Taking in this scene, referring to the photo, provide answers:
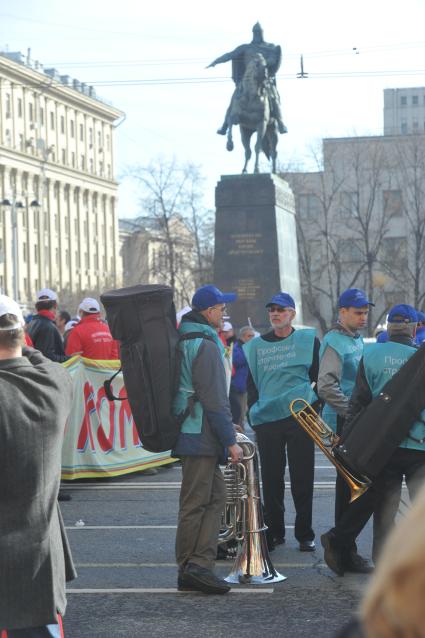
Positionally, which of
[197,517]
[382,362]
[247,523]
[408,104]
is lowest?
[247,523]

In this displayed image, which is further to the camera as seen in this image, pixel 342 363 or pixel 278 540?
pixel 278 540

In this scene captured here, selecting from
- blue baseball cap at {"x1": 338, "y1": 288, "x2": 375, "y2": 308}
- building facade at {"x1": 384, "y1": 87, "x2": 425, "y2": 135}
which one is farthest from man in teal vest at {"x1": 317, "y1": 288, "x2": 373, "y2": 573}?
building facade at {"x1": 384, "y1": 87, "x2": 425, "y2": 135}

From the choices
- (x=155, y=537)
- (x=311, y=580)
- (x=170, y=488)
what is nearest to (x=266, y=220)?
(x=170, y=488)

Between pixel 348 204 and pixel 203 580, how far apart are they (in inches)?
1789

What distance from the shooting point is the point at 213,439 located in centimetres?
698

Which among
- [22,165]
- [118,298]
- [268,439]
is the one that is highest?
[22,165]

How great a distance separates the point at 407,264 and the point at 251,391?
A: 4248 cm

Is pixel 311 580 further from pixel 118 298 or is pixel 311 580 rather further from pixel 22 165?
pixel 22 165

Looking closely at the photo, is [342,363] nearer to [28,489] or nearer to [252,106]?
[28,489]

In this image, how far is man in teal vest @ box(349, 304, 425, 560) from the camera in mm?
6809

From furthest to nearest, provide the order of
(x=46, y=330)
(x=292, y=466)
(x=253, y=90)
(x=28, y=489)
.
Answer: (x=253, y=90) → (x=46, y=330) → (x=292, y=466) → (x=28, y=489)

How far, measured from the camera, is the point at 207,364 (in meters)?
6.93

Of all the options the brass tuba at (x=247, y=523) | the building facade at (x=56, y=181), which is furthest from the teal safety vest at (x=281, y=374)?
the building facade at (x=56, y=181)

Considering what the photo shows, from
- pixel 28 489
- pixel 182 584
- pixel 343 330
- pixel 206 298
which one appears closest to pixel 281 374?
pixel 343 330
